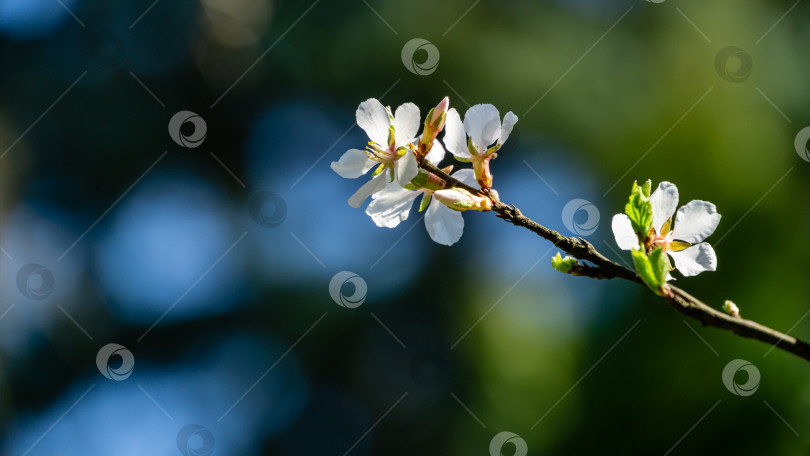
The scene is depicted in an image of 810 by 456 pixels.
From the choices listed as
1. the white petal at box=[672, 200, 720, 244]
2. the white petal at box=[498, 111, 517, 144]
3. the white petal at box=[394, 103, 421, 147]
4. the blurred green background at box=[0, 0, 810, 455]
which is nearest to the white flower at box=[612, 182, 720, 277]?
the white petal at box=[672, 200, 720, 244]

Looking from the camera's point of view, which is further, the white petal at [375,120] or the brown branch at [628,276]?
the white petal at [375,120]

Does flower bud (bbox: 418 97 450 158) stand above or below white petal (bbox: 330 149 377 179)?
above

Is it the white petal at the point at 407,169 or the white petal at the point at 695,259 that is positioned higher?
the white petal at the point at 695,259

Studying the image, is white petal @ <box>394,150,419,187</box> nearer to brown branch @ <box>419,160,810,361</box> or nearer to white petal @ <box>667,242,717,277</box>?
brown branch @ <box>419,160,810,361</box>

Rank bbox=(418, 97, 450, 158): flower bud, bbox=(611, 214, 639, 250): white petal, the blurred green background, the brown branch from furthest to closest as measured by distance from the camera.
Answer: the blurred green background → bbox=(418, 97, 450, 158): flower bud → bbox=(611, 214, 639, 250): white petal → the brown branch

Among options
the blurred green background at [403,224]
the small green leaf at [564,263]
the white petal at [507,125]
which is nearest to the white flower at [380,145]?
the white petal at [507,125]

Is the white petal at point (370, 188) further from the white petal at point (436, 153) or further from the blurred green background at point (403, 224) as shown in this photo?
the blurred green background at point (403, 224)

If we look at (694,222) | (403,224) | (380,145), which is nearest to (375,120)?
(380,145)

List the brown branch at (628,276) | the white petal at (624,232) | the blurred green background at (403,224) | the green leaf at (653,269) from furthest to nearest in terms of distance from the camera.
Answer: the blurred green background at (403,224)
the white petal at (624,232)
the green leaf at (653,269)
the brown branch at (628,276)
